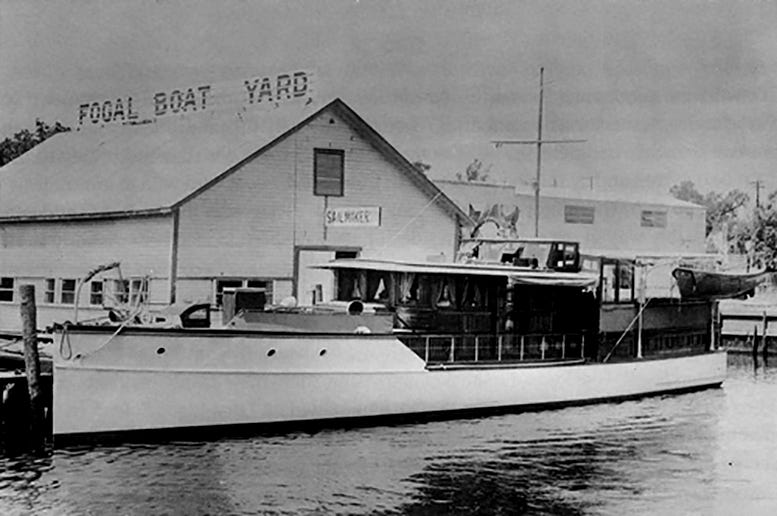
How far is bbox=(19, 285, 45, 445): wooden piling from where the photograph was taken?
14781mm

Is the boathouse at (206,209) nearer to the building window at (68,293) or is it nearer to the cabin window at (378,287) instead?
the building window at (68,293)

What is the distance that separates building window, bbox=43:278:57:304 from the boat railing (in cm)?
838

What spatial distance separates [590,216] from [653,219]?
279cm

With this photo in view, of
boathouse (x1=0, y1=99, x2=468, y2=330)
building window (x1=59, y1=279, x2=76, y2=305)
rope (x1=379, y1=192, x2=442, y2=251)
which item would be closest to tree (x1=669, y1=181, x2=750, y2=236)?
rope (x1=379, y1=192, x2=442, y2=251)

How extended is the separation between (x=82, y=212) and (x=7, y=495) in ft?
33.1

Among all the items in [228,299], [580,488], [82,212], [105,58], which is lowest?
[580,488]

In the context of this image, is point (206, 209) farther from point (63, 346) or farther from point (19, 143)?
point (19, 143)

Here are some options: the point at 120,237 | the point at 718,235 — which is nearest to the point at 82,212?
the point at 120,237

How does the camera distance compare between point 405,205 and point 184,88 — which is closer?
point 184,88

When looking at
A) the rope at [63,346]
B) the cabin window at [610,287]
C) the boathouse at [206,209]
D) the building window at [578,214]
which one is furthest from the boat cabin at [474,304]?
the building window at [578,214]

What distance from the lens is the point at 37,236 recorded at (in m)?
21.9

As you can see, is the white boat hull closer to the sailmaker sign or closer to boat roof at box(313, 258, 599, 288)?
boat roof at box(313, 258, 599, 288)

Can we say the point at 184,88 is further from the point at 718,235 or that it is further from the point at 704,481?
the point at 718,235

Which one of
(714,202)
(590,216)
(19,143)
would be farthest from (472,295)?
(714,202)
